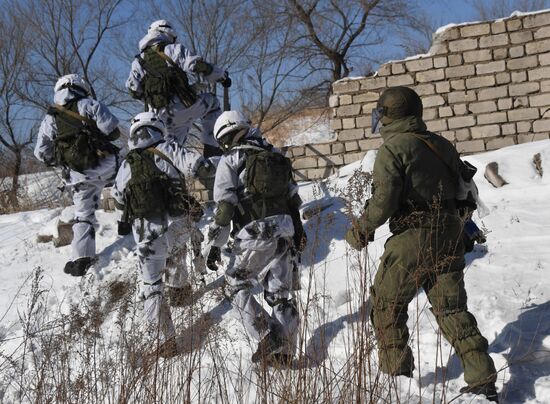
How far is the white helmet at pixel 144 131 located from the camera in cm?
483

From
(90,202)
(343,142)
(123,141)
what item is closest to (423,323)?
(90,202)

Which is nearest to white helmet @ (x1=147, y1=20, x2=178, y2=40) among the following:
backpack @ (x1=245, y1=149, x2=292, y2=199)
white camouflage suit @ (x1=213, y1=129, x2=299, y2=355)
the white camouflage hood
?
the white camouflage hood

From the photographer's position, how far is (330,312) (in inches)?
192

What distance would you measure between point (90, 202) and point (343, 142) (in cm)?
363

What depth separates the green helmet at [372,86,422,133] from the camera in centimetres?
329

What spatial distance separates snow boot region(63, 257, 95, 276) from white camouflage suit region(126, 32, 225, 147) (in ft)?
4.96

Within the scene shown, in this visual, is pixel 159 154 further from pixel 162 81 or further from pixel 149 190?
pixel 162 81

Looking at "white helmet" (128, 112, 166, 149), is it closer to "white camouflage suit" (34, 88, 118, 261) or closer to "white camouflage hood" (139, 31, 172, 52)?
"white camouflage suit" (34, 88, 118, 261)

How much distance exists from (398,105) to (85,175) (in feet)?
13.2

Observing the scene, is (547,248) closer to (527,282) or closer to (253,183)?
(527,282)

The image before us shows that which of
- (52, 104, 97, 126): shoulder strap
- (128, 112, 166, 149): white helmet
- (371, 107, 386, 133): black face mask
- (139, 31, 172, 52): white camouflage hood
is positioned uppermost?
(139, 31, 172, 52): white camouflage hood

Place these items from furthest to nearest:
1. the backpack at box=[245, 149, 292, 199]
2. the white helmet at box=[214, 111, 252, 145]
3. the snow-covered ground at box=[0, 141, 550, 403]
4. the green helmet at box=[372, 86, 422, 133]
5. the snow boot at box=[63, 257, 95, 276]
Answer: the snow boot at box=[63, 257, 95, 276], the white helmet at box=[214, 111, 252, 145], the backpack at box=[245, 149, 292, 199], the green helmet at box=[372, 86, 422, 133], the snow-covered ground at box=[0, 141, 550, 403]

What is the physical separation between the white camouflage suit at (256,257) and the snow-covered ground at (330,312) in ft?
0.58

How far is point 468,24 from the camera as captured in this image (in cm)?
837
